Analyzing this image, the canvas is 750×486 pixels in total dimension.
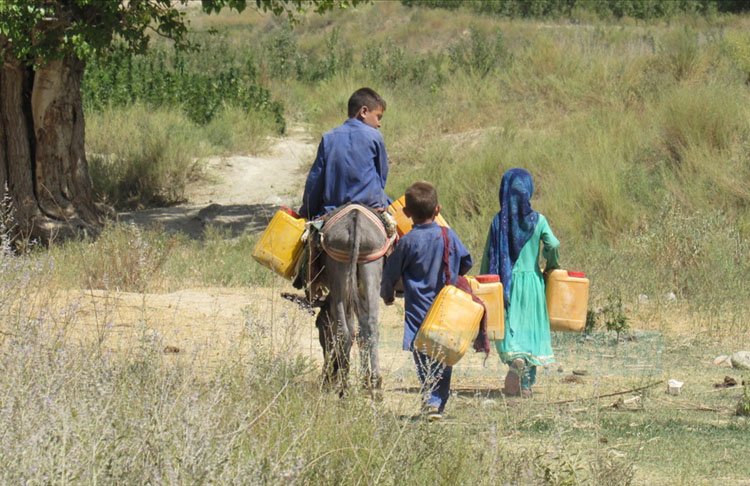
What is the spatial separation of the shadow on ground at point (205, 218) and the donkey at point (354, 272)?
285 inches

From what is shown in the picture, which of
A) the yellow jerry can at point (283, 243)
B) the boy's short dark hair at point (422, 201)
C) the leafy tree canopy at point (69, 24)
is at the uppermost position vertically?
the leafy tree canopy at point (69, 24)

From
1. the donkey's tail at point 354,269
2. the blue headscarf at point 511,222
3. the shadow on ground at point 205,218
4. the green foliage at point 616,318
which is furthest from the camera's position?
the shadow on ground at point 205,218

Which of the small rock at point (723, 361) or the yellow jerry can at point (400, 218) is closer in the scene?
the yellow jerry can at point (400, 218)

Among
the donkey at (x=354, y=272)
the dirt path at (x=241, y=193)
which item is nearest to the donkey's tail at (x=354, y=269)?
the donkey at (x=354, y=272)

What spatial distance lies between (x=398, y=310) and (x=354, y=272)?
3957mm

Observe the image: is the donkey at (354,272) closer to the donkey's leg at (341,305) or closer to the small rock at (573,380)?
the donkey's leg at (341,305)

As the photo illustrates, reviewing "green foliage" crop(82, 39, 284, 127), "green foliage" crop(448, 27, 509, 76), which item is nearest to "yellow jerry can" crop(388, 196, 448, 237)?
"green foliage" crop(82, 39, 284, 127)

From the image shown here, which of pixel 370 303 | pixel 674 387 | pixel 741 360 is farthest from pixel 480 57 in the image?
pixel 370 303

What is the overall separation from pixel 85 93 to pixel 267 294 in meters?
9.79

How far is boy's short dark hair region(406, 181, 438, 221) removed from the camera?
22.2 ft

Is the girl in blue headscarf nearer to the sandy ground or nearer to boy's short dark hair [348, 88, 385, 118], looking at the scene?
the sandy ground

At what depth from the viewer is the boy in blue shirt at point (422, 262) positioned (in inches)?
267

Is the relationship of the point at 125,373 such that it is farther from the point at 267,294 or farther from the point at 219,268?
the point at 219,268

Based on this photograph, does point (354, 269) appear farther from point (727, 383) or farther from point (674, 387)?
point (727, 383)
